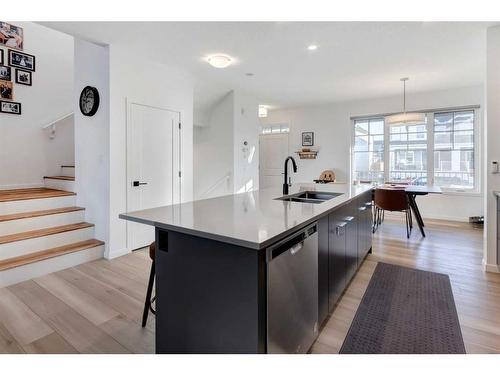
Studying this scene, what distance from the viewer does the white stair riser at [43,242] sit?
284 cm

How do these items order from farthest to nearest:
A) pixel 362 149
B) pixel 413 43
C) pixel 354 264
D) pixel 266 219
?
1. pixel 362 149
2. pixel 413 43
3. pixel 354 264
4. pixel 266 219

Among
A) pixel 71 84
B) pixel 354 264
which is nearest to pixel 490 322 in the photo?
pixel 354 264

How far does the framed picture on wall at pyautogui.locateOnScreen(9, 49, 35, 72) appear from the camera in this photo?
4203 mm

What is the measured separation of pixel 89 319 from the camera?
6.84 feet

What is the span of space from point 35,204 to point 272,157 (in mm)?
5308

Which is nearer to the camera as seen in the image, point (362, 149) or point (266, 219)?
point (266, 219)

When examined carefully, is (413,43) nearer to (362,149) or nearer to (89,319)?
(362,149)

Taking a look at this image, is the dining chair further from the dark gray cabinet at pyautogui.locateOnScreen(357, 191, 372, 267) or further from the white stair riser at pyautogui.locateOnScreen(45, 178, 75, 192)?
the white stair riser at pyautogui.locateOnScreen(45, 178, 75, 192)

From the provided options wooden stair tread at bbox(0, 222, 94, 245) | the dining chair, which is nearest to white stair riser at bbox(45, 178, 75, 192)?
wooden stair tread at bbox(0, 222, 94, 245)

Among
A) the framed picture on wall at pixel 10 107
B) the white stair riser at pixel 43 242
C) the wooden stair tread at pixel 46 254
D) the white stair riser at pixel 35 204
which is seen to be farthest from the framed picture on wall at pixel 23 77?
the wooden stair tread at pixel 46 254

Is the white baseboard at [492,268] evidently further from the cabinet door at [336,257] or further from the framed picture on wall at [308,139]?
the framed picture on wall at [308,139]

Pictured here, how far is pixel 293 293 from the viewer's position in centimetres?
147

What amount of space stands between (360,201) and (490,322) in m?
1.33

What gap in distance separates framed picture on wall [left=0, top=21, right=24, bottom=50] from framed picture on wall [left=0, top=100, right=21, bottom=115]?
0.84 metres
